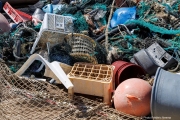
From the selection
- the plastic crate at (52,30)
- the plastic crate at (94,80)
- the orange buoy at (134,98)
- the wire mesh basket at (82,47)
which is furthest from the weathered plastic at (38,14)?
the orange buoy at (134,98)

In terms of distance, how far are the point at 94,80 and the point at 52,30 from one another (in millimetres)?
1005

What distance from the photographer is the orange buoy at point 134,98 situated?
3.18 meters

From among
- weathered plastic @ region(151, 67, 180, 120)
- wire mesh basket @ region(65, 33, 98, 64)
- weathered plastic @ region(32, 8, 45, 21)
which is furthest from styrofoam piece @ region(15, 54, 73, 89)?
weathered plastic @ region(32, 8, 45, 21)

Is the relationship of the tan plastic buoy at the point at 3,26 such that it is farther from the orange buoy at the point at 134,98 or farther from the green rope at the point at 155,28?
the orange buoy at the point at 134,98

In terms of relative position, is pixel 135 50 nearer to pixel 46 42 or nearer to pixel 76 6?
pixel 46 42

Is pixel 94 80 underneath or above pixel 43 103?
above

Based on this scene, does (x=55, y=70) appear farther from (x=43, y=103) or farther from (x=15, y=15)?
(x=15, y=15)

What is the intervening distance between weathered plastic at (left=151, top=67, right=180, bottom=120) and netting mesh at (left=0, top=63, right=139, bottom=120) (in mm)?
310

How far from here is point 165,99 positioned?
2.95 meters

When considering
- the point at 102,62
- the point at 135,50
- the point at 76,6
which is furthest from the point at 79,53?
the point at 76,6

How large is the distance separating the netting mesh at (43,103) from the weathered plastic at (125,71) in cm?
37

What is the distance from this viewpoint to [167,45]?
4145 millimetres

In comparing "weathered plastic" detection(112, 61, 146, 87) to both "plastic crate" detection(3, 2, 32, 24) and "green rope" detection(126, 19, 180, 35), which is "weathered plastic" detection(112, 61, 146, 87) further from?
"plastic crate" detection(3, 2, 32, 24)

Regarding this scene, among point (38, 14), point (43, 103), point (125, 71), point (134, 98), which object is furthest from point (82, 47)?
point (38, 14)
